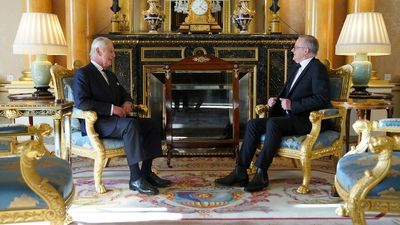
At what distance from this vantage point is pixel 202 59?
→ 4.91m

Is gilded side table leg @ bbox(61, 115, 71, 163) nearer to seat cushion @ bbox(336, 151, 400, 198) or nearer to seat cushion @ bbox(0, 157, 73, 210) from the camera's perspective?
seat cushion @ bbox(0, 157, 73, 210)

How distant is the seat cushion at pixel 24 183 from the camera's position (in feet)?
7.01

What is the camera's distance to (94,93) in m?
3.78

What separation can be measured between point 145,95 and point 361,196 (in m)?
3.49

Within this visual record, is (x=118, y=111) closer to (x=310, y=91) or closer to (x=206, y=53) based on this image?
(x=310, y=91)

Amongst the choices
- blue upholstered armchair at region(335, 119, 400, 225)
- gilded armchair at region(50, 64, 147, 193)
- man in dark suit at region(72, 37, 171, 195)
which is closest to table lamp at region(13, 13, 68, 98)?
man in dark suit at region(72, 37, 171, 195)

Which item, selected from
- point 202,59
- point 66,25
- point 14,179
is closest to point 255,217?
point 14,179

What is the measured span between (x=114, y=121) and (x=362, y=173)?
79.7 inches

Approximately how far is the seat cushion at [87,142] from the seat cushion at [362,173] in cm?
181

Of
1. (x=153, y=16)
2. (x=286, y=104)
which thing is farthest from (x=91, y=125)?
(x=153, y=16)

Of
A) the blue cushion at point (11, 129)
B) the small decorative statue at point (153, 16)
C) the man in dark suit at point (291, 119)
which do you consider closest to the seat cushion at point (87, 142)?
the man in dark suit at point (291, 119)

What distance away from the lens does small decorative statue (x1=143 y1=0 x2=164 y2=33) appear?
5.52 meters

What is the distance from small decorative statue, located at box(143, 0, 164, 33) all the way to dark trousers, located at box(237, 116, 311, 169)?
7.33ft

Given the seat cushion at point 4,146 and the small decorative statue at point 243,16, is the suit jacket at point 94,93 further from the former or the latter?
the small decorative statue at point 243,16
